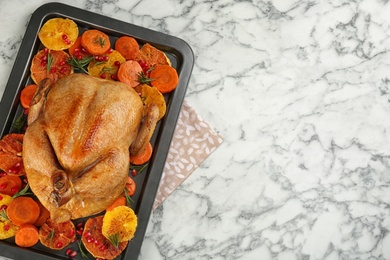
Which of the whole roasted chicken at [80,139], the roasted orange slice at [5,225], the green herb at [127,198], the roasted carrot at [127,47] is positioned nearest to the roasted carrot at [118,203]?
the green herb at [127,198]

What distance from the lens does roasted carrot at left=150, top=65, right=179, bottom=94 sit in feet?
8.30

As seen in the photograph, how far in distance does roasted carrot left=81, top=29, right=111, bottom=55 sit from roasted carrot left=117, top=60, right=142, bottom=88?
10 cm

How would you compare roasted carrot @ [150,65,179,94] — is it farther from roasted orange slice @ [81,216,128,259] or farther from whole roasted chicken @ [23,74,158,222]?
roasted orange slice @ [81,216,128,259]

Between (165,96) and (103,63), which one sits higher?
(103,63)

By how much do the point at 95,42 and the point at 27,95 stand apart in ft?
1.14

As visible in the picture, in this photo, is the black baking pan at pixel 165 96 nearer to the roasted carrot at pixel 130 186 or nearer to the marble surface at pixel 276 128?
the roasted carrot at pixel 130 186

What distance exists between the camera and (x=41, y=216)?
2.46m

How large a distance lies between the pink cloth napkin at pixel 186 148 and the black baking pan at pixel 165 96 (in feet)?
0.50

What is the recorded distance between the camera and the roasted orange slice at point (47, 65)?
2508 mm

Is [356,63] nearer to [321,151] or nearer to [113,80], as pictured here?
[321,151]

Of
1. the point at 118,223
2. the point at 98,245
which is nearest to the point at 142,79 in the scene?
the point at 118,223

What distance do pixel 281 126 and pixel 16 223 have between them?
122cm

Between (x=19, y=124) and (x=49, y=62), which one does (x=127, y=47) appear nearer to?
(x=49, y=62)

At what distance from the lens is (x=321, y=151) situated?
282cm
